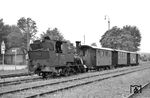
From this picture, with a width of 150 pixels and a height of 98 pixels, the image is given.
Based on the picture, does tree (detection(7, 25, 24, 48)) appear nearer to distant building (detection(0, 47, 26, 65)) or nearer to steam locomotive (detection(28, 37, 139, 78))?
distant building (detection(0, 47, 26, 65))

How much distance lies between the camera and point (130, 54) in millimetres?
45000

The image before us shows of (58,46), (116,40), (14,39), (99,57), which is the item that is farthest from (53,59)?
(14,39)

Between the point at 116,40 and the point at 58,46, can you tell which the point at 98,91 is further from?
the point at 116,40

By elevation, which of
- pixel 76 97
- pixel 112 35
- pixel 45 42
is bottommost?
pixel 76 97

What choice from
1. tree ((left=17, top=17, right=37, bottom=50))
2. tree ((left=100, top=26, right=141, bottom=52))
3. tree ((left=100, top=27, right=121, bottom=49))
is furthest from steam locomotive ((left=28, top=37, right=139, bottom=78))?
tree ((left=17, top=17, right=37, bottom=50))

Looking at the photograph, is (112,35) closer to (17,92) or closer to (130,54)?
(130,54)

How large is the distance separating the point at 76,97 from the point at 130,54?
36089 mm

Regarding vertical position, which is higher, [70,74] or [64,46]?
[64,46]

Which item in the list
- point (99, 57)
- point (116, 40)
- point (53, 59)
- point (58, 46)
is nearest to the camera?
point (53, 59)

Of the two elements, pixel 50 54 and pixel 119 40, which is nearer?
pixel 50 54

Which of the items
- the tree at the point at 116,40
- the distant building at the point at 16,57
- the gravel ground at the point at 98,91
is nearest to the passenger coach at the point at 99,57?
the gravel ground at the point at 98,91

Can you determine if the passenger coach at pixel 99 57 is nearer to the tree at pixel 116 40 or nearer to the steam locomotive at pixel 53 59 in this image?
the steam locomotive at pixel 53 59

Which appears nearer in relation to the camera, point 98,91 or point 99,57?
point 98,91

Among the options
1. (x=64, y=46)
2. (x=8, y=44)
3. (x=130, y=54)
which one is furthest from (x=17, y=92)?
(x=8, y=44)
